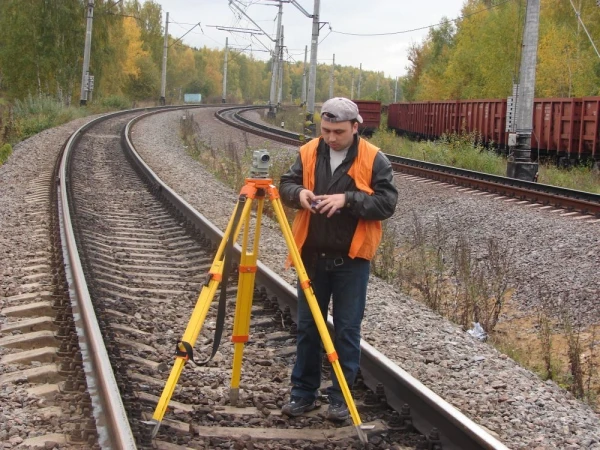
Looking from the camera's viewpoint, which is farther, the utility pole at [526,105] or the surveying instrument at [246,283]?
the utility pole at [526,105]

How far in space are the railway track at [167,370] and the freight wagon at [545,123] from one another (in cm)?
1501

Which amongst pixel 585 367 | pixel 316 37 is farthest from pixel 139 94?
pixel 585 367

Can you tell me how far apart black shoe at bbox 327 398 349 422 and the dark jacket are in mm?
811

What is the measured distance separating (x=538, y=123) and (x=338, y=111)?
21.1 metres

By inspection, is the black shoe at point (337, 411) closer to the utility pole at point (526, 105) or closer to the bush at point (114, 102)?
the utility pole at point (526, 105)

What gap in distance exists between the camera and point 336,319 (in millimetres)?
4602

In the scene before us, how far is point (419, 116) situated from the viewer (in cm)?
3881

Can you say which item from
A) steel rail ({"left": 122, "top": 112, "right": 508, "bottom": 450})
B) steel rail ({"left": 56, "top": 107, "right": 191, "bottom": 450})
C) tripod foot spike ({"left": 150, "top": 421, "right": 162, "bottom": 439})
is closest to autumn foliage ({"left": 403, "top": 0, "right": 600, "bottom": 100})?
steel rail ({"left": 56, "top": 107, "right": 191, "bottom": 450})

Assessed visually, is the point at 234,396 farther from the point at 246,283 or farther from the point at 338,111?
the point at 338,111

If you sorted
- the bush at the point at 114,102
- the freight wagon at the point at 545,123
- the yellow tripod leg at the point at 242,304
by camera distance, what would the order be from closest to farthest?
the yellow tripod leg at the point at 242,304 → the freight wagon at the point at 545,123 → the bush at the point at 114,102

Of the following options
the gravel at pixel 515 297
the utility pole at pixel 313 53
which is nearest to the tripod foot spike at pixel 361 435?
the gravel at pixel 515 297

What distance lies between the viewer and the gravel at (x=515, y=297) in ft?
15.4

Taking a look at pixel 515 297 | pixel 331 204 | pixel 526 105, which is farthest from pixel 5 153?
pixel 331 204

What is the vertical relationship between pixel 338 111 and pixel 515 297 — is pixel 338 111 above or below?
above
